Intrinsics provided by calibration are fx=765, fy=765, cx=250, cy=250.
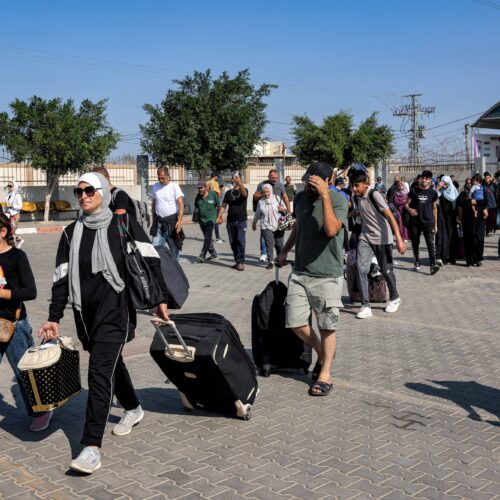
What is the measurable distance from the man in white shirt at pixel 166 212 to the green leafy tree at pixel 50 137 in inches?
660

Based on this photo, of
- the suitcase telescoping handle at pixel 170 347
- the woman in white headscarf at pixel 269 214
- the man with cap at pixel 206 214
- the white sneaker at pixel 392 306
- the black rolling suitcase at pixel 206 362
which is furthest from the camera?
the man with cap at pixel 206 214

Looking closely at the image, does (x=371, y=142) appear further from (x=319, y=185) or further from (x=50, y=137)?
(x=319, y=185)

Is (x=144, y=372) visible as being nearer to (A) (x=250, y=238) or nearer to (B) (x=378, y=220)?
(B) (x=378, y=220)

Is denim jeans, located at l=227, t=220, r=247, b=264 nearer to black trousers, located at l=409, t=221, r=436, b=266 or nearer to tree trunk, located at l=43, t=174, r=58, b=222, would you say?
black trousers, located at l=409, t=221, r=436, b=266

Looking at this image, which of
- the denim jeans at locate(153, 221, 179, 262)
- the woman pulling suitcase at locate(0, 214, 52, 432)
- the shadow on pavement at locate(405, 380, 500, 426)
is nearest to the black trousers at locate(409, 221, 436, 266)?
the denim jeans at locate(153, 221, 179, 262)

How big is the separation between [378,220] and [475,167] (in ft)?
72.5

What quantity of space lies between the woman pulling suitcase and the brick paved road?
423 millimetres

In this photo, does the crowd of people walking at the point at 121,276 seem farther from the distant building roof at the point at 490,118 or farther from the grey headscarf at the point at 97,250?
the distant building roof at the point at 490,118

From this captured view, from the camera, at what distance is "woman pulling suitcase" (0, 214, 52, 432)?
5.19 m

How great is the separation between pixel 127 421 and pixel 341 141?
40178mm

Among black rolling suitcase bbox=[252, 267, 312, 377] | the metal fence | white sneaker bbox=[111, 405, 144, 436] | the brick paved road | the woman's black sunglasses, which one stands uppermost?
the metal fence

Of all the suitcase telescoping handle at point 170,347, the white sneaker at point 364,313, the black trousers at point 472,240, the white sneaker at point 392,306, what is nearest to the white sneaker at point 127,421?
the suitcase telescoping handle at point 170,347

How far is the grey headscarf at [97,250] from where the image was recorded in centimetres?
467

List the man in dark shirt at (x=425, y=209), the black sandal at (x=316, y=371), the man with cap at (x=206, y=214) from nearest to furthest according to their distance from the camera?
the black sandal at (x=316, y=371) → the man in dark shirt at (x=425, y=209) → the man with cap at (x=206, y=214)
